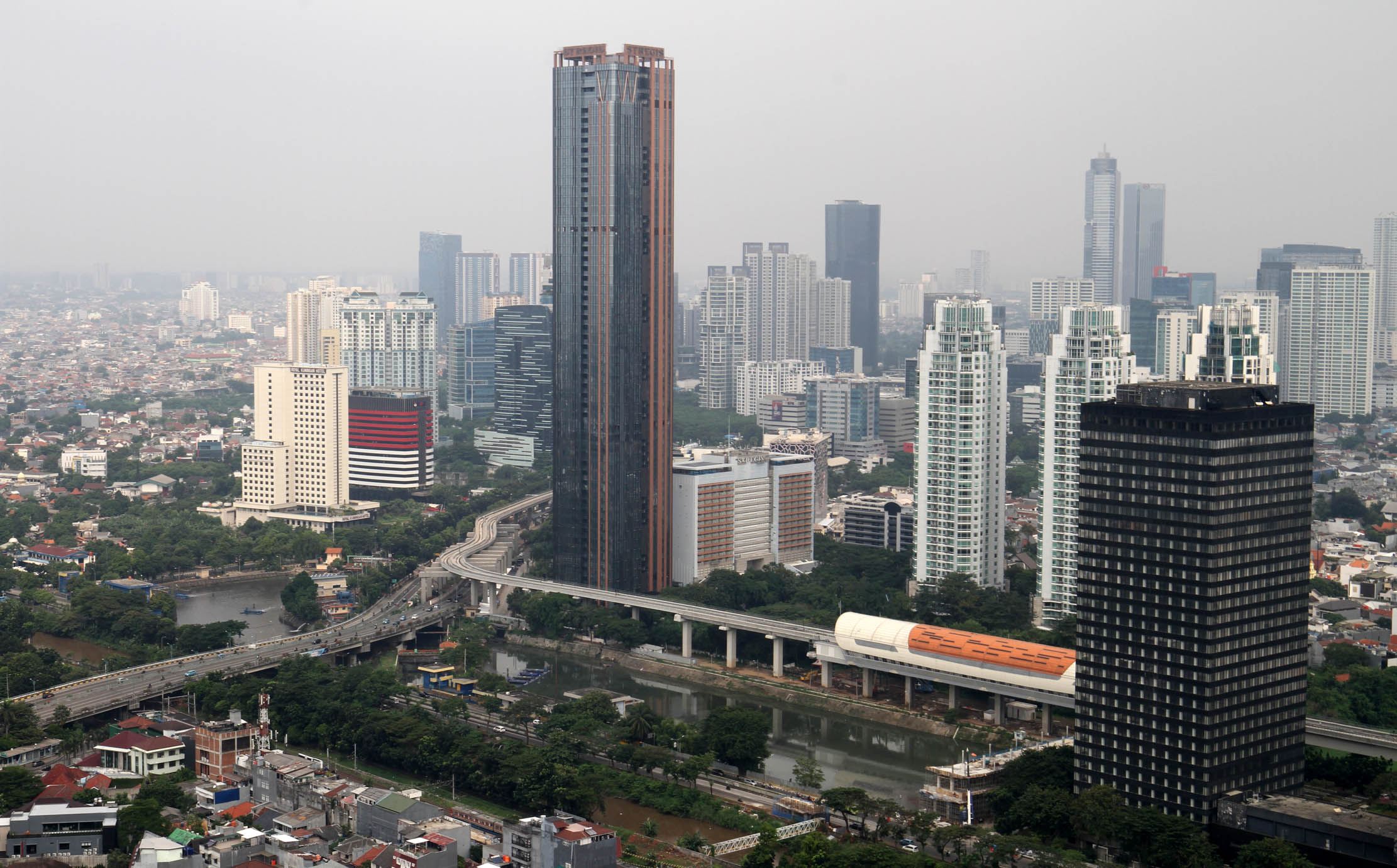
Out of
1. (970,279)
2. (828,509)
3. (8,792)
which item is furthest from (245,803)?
(970,279)

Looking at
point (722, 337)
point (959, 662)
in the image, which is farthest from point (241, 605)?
point (722, 337)

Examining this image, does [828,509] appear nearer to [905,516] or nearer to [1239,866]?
[905,516]

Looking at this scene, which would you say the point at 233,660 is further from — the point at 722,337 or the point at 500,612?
the point at 722,337

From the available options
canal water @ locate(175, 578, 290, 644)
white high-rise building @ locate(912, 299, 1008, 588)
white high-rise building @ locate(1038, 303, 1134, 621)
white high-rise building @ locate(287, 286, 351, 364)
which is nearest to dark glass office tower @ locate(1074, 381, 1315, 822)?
white high-rise building @ locate(1038, 303, 1134, 621)

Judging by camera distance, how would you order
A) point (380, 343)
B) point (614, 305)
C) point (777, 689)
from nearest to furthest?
point (777, 689) → point (614, 305) → point (380, 343)

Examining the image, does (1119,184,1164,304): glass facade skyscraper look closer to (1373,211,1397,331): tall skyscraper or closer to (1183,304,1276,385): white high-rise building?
(1373,211,1397,331): tall skyscraper
